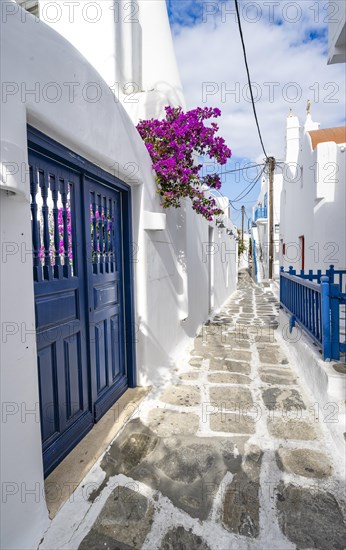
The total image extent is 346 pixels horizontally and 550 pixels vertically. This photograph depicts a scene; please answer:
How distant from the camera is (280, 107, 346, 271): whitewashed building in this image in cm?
766

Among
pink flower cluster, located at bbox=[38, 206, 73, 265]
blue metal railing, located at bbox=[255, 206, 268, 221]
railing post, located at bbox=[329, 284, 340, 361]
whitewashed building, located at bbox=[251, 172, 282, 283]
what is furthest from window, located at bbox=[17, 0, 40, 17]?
blue metal railing, located at bbox=[255, 206, 268, 221]

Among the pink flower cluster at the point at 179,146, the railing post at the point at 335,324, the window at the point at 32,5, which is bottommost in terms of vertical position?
the railing post at the point at 335,324

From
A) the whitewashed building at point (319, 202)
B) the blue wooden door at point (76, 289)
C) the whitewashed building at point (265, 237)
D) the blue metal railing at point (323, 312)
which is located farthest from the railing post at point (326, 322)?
the whitewashed building at point (265, 237)

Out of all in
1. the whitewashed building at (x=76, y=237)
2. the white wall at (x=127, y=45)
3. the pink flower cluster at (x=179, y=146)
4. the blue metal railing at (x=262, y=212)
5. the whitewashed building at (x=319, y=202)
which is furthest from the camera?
the blue metal railing at (x=262, y=212)

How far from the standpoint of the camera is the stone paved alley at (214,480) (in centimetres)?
168

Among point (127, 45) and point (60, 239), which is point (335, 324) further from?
point (127, 45)

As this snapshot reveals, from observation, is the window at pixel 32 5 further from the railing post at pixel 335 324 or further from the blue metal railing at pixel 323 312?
the railing post at pixel 335 324

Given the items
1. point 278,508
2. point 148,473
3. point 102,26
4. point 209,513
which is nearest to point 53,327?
point 148,473

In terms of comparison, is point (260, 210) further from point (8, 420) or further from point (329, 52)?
point (8, 420)

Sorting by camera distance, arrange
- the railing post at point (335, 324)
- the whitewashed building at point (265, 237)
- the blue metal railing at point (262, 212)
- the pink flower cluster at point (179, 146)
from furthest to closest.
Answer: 1. the blue metal railing at point (262, 212)
2. the whitewashed building at point (265, 237)
3. the pink flower cluster at point (179, 146)
4. the railing post at point (335, 324)

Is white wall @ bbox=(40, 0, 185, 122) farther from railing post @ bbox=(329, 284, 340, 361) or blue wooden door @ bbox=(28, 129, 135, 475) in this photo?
railing post @ bbox=(329, 284, 340, 361)

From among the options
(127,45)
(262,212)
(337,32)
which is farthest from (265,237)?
(127,45)

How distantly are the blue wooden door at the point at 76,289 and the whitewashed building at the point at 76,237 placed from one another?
0.5 inches

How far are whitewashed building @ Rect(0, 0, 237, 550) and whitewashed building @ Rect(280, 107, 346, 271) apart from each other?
4.76 meters
